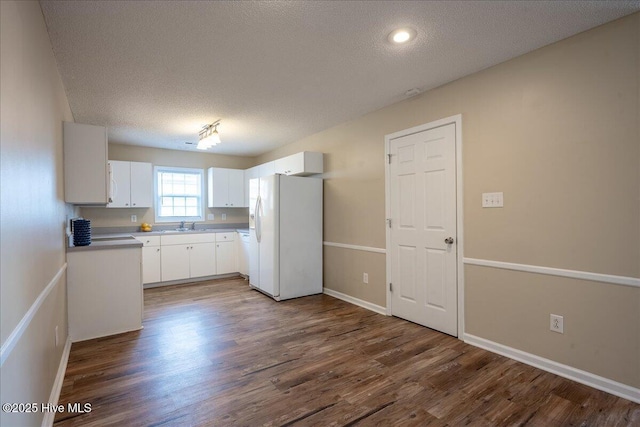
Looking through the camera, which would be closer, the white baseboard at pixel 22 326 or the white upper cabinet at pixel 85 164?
the white baseboard at pixel 22 326

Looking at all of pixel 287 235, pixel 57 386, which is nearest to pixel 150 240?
pixel 287 235

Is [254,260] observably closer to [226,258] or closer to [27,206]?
[226,258]

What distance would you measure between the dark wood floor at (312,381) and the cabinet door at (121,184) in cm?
262

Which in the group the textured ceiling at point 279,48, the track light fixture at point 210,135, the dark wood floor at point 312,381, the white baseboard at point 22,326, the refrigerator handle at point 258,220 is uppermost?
the textured ceiling at point 279,48

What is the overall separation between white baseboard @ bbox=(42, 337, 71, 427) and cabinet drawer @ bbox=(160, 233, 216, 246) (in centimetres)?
247

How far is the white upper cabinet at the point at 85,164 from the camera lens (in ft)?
9.71

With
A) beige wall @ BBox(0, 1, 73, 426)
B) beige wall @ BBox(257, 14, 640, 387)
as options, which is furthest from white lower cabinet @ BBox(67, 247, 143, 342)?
beige wall @ BBox(257, 14, 640, 387)

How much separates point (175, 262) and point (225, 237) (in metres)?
0.94

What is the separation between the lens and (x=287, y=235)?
4.33 metres

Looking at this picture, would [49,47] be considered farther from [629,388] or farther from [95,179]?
[629,388]

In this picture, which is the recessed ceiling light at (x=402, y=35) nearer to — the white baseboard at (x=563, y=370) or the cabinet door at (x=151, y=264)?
the white baseboard at (x=563, y=370)

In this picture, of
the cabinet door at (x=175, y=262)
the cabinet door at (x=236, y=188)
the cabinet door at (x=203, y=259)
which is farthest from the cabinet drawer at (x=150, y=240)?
the cabinet door at (x=236, y=188)

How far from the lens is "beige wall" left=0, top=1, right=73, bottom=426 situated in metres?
1.16

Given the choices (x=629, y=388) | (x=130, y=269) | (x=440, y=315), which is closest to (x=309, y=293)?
(x=440, y=315)
